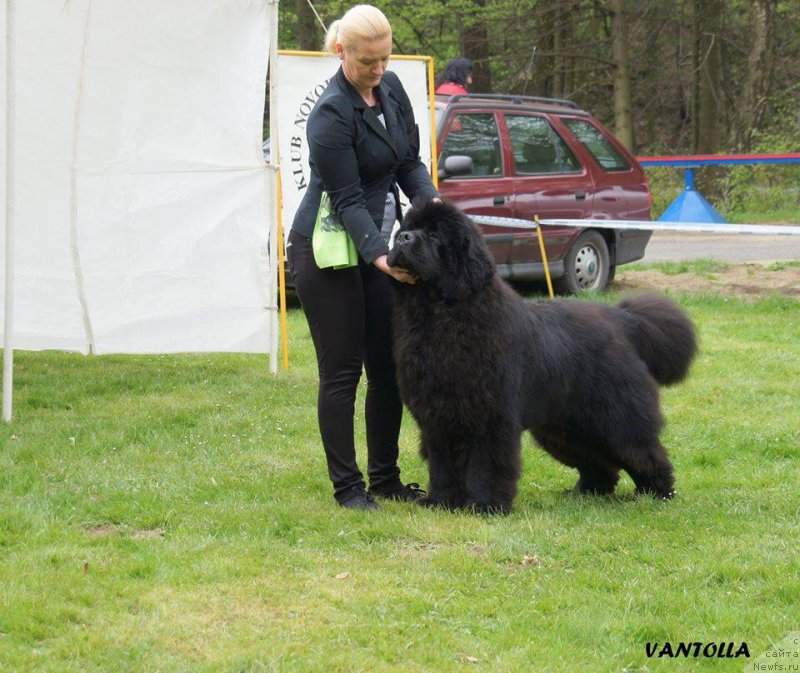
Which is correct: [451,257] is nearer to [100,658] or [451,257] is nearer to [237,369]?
[100,658]

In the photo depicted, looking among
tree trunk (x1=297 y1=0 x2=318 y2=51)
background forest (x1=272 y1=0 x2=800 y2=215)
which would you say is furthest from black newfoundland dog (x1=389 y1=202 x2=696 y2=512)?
tree trunk (x1=297 y1=0 x2=318 y2=51)

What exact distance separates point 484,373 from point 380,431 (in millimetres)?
798

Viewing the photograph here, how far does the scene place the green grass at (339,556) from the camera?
3494mm

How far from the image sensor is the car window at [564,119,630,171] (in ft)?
40.6

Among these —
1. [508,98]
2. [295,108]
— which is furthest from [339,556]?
[508,98]

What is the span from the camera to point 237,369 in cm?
863

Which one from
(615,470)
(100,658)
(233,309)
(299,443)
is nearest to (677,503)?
(615,470)

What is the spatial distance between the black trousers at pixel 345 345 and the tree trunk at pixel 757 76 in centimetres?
2130

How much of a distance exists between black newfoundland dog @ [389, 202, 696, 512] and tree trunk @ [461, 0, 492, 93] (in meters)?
19.5

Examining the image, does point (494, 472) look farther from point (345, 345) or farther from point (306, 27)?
point (306, 27)

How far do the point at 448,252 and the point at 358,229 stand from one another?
40 cm

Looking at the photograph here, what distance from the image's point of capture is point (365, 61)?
15.1 ft

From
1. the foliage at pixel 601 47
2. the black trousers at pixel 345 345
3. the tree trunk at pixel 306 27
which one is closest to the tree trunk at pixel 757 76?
the foliage at pixel 601 47

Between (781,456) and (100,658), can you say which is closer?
(100,658)
